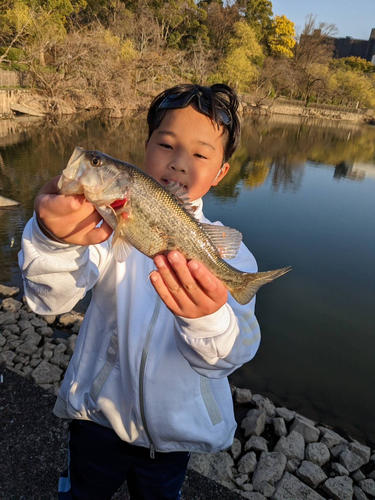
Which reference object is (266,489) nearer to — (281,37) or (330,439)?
(330,439)

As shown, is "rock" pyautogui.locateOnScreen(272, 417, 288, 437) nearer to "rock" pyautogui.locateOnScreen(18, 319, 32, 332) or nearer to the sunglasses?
the sunglasses

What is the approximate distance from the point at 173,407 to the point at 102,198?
1.38m

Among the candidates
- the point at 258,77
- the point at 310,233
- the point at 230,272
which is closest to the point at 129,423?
the point at 230,272

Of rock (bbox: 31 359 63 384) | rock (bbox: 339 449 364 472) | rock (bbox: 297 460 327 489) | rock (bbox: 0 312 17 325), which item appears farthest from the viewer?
rock (bbox: 0 312 17 325)

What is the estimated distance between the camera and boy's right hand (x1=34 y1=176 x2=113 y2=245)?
169cm

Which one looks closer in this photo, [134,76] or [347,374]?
[347,374]

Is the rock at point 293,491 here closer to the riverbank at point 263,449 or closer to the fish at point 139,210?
the riverbank at point 263,449

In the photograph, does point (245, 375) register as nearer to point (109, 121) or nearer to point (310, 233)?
point (310, 233)

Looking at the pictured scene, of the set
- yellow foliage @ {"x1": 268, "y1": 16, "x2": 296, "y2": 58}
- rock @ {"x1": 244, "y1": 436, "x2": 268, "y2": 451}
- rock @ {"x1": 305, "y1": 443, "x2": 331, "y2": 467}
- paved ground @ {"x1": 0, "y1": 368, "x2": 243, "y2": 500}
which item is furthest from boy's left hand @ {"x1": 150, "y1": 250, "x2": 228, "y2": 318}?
yellow foliage @ {"x1": 268, "y1": 16, "x2": 296, "y2": 58}

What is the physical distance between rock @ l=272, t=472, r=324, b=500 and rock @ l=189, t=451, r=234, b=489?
533 millimetres

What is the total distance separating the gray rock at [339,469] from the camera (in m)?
4.22

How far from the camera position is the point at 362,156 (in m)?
28.0

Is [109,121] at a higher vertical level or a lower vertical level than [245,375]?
higher

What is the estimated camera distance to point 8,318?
6.23 meters
